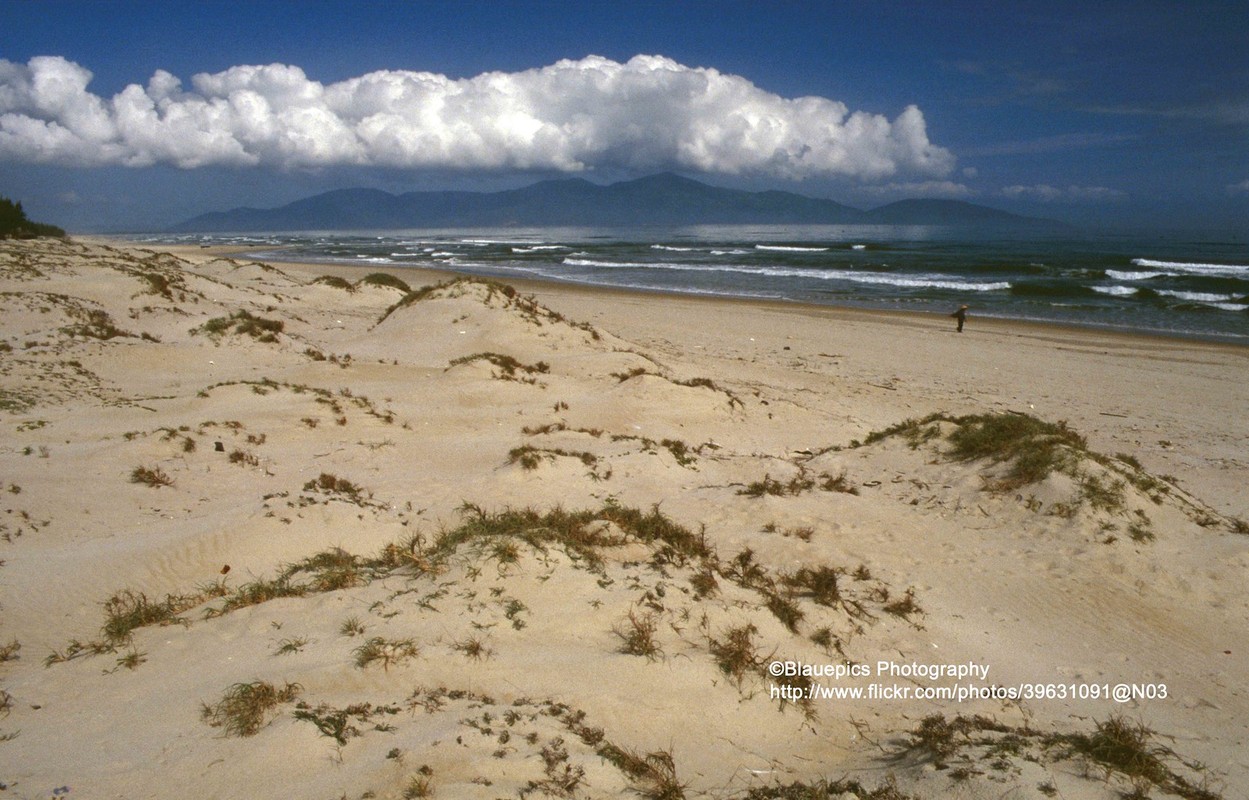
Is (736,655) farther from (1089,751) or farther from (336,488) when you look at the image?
(336,488)

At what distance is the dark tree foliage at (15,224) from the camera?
109 ft

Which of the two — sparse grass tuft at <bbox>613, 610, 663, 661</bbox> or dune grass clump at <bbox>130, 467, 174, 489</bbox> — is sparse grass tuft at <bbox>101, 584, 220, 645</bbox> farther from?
sparse grass tuft at <bbox>613, 610, 663, 661</bbox>

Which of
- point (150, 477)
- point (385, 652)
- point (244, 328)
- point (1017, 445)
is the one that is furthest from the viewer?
point (244, 328)

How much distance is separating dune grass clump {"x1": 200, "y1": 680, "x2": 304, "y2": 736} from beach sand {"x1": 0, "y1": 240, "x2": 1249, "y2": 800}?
0.02 metres

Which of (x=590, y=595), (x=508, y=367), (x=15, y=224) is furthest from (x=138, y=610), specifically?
(x=15, y=224)

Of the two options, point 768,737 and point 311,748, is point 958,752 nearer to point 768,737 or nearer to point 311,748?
point 768,737

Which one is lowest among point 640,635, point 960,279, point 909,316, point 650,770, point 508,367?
point 650,770

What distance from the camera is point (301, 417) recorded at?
1041cm

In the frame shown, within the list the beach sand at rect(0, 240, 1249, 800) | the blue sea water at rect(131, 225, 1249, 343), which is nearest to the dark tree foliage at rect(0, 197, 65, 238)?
the blue sea water at rect(131, 225, 1249, 343)

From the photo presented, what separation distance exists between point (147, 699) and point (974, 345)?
2298 cm

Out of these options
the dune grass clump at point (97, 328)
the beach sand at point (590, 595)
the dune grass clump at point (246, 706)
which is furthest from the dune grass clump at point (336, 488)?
the dune grass clump at point (97, 328)

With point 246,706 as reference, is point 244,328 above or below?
above

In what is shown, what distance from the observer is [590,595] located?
17.1ft

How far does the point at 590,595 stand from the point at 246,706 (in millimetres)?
2315
